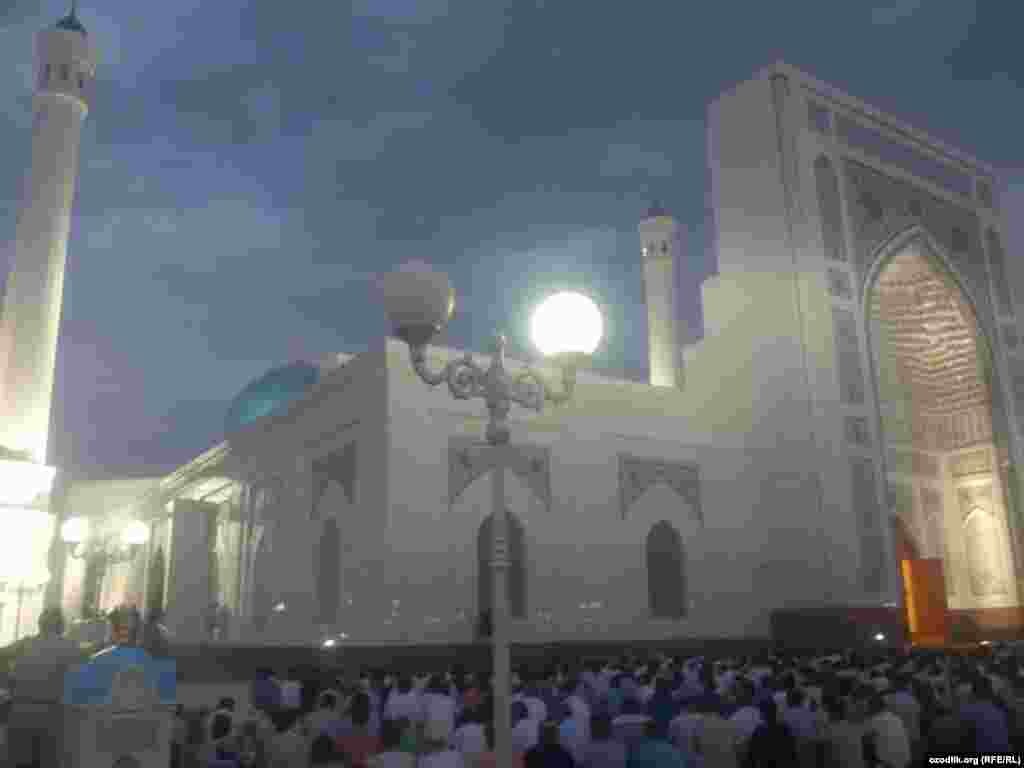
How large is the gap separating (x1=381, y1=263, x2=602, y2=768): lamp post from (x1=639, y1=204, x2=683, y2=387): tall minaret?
14855 millimetres

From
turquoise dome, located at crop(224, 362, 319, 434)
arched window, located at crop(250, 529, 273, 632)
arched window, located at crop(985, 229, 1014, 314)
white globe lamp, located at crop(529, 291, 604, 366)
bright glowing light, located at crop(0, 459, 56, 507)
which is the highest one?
arched window, located at crop(985, 229, 1014, 314)

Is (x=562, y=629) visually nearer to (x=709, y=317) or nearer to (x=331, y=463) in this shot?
(x=331, y=463)

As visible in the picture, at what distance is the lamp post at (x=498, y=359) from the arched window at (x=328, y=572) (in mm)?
8596

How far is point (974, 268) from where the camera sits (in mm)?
17531

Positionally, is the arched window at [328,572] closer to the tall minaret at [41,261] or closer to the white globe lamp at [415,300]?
the tall minaret at [41,261]

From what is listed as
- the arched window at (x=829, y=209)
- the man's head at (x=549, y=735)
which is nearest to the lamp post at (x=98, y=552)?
the arched window at (x=829, y=209)

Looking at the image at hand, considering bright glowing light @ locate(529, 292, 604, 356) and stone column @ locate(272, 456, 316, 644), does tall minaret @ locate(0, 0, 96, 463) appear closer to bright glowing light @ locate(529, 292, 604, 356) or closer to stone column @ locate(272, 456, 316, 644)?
stone column @ locate(272, 456, 316, 644)

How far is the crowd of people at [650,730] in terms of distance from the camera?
4270 mm

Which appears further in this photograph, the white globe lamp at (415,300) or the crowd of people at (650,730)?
the crowd of people at (650,730)

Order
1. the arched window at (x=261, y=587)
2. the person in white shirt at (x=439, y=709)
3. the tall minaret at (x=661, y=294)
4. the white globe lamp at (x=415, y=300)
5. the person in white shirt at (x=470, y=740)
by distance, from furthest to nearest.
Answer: the tall minaret at (x=661, y=294) < the arched window at (x=261, y=587) < the person in white shirt at (x=439, y=709) < the person in white shirt at (x=470, y=740) < the white globe lamp at (x=415, y=300)

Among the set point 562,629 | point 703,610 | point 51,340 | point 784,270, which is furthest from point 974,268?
point 51,340

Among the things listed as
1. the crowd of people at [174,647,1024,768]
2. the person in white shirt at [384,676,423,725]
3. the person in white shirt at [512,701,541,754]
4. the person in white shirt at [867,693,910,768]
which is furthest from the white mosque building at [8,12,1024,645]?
the person in white shirt at [867,693,910,768]

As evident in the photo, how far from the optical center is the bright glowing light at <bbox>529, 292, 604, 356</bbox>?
396 cm

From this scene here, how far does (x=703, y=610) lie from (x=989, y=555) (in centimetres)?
699
